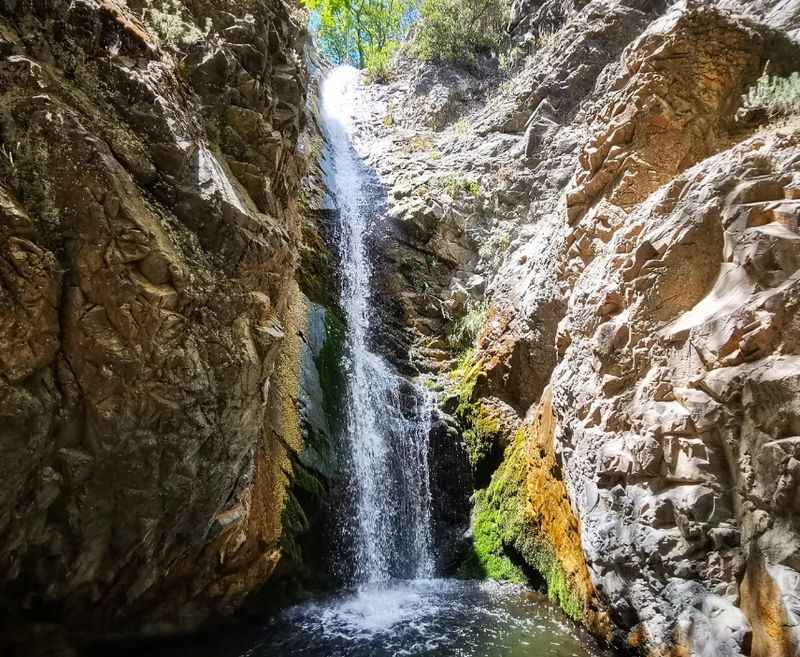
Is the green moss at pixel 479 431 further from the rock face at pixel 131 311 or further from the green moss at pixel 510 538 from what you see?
the rock face at pixel 131 311

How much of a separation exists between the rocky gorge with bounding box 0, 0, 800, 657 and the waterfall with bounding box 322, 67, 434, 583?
44 centimetres

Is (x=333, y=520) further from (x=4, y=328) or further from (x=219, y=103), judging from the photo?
(x=219, y=103)

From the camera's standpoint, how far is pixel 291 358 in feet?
33.0

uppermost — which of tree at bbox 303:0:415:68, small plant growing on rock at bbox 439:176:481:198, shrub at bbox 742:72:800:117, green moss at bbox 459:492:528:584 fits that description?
tree at bbox 303:0:415:68

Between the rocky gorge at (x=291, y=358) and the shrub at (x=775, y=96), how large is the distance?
0.27 m

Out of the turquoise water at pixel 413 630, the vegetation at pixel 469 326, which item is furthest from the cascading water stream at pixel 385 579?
the vegetation at pixel 469 326

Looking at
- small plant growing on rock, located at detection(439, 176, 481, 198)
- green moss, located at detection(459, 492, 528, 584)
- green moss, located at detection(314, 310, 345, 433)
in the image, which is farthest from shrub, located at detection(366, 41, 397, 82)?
green moss, located at detection(459, 492, 528, 584)

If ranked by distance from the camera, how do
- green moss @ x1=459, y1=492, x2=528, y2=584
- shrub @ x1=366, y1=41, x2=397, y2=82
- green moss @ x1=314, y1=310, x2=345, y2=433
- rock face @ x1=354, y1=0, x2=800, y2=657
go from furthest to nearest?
1. shrub @ x1=366, y1=41, x2=397, y2=82
2. green moss @ x1=314, y1=310, x2=345, y2=433
3. green moss @ x1=459, y1=492, x2=528, y2=584
4. rock face @ x1=354, y1=0, x2=800, y2=657

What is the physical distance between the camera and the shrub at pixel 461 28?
20891 millimetres

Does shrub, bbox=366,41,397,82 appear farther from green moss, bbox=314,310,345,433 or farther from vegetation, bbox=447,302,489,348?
green moss, bbox=314,310,345,433

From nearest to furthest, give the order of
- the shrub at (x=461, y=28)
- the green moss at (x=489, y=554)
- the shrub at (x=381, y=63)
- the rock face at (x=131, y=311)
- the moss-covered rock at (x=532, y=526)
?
1. the rock face at (x=131, y=311)
2. the moss-covered rock at (x=532, y=526)
3. the green moss at (x=489, y=554)
4. the shrub at (x=461, y=28)
5. the shrub at (x=381, y=63)

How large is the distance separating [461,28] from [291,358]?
18885 millimetres

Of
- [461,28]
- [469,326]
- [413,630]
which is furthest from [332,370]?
[461,28]

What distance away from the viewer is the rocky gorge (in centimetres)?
479
